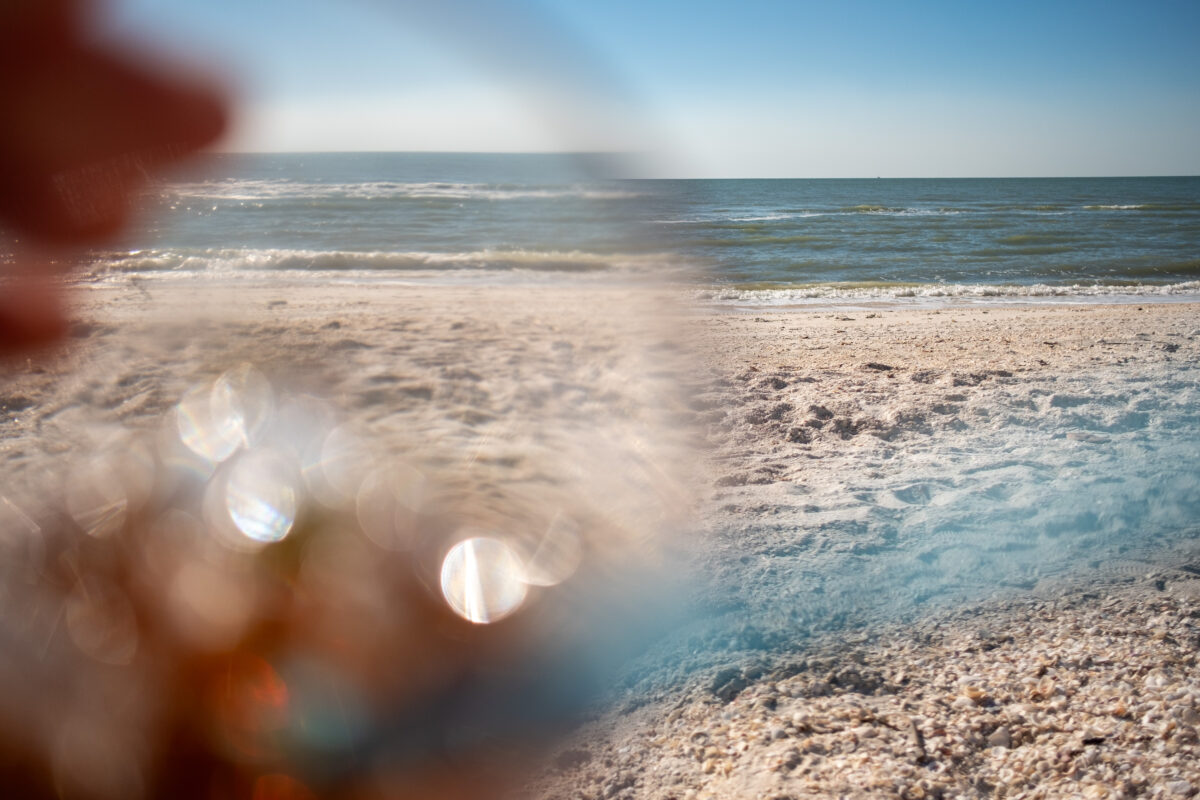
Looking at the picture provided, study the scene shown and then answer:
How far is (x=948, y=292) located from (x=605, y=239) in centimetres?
912

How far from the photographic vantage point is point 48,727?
1479 millimetres

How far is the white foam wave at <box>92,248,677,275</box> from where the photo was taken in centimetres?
236

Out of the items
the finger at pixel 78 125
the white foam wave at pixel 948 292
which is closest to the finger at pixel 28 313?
the finger at pixel 78 125

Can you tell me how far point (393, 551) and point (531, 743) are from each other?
1.77 feet

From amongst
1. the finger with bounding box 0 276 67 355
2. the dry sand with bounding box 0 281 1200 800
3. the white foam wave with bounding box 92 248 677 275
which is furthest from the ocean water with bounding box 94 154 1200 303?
the dry sand with bounding box 0 281 1200 800

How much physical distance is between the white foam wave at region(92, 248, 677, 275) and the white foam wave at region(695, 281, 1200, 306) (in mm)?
3183

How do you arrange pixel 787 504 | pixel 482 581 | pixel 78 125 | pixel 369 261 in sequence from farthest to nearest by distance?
pixel 369 261 < pixel 787 504 < pixel 482 581 < pixel 78 125

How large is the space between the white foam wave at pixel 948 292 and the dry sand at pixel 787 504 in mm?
5974

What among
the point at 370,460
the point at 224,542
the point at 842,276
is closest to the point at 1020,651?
the point at 370,460

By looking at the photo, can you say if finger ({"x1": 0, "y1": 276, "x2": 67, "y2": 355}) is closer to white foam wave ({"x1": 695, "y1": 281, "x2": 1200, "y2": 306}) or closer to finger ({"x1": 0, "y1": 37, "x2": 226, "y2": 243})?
finger ({"x1": 0, "y1": 37, "x2": 226, "y2": 243})

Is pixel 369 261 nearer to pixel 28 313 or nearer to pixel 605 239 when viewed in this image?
pixel 605 239

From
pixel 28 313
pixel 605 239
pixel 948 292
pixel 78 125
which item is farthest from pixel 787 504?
pixel 948 292

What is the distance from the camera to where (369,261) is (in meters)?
10.2

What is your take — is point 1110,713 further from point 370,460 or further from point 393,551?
point 370,460
